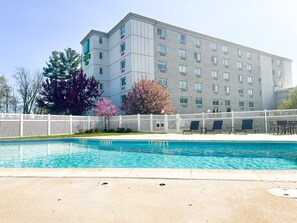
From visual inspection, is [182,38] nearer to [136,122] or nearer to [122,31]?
[122,31]

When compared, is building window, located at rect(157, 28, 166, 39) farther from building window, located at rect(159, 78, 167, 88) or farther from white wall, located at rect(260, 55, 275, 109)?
white wall, located at rect(260, 55, 275, 109)

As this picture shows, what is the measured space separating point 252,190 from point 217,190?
0.60 meters

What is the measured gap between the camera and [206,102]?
1417 inches

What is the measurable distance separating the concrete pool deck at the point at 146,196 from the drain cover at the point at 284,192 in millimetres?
115

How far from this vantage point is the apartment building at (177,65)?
30.8m

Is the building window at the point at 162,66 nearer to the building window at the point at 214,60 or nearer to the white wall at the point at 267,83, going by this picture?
the building window at the point at 214,60

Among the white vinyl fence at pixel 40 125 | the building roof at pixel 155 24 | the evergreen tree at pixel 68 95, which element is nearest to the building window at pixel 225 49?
the building roof at pixel 155 24

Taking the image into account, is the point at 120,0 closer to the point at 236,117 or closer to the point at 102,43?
the point at 236,117

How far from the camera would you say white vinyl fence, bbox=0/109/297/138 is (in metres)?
19.7

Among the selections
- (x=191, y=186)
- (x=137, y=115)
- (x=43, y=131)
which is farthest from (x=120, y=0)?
(x=191, y=186)

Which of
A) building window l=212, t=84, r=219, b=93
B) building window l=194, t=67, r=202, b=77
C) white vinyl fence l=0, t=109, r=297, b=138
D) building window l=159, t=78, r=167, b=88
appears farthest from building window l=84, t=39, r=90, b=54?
building window l=212, t=84, r=219, b=93

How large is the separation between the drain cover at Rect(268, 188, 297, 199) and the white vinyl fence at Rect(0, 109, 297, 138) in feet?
56.8

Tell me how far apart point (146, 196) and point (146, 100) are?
2228cm

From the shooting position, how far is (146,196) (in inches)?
147
